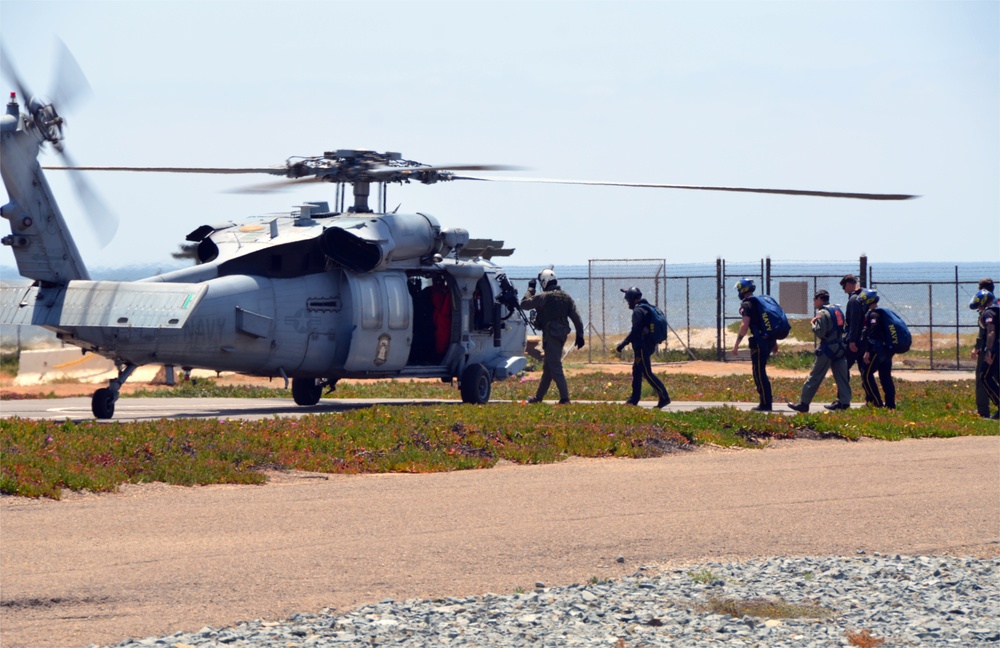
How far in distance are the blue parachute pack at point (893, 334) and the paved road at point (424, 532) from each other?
523 centimetres

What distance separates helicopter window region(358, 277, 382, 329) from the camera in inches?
761

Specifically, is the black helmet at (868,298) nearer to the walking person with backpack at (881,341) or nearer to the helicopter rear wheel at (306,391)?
the walking person with backpack at (881,341)

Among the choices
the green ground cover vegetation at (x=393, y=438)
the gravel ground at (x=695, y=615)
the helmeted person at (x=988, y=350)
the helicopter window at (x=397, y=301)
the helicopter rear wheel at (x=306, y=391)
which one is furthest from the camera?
the helicopter rear wheel at (x=306, y=391)

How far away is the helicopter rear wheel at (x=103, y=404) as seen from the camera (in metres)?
17.5

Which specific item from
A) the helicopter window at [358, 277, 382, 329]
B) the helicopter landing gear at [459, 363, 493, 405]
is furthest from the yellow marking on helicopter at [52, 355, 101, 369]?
the helicopter window at [358, 277, 382, 329]

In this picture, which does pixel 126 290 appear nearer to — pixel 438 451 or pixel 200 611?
pixel 438 451

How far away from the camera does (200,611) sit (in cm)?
729

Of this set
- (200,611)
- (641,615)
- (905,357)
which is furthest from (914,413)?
(905,357)

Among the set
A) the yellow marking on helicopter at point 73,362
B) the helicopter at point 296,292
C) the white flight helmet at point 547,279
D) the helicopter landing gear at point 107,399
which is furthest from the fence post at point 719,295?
the helicopter landing gear at point 107,399

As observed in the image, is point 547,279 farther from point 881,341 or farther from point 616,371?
point 616,371

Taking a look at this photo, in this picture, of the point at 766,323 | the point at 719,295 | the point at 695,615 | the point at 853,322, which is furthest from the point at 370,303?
the point at 719,295

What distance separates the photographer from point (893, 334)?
18906 millimetres

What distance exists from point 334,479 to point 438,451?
5.43ft

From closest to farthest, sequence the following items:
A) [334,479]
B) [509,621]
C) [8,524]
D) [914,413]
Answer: [509,621], [8,524], [334,479], [914,413]
